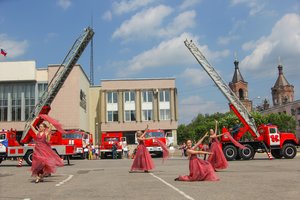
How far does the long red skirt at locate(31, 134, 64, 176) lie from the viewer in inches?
504


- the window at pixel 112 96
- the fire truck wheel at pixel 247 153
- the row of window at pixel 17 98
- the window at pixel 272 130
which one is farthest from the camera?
the window at pixel 112 96

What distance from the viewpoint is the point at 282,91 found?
13525cm

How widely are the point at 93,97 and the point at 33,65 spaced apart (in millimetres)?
17386

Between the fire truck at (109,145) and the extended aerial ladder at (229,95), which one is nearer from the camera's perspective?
the extended aerial ladder at (229,95)

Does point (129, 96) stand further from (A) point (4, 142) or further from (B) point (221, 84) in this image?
(A) point (4, 142)

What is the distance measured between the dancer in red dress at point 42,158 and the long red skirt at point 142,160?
148 inches

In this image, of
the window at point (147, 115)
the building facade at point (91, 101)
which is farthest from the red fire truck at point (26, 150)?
the window at point (147, 115)

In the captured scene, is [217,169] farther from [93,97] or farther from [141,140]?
[93,97]

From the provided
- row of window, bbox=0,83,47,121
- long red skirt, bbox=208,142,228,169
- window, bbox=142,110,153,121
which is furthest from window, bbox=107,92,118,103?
long red skirt, bbox=208,142,228,169

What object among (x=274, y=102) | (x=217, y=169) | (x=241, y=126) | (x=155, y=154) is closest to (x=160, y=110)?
(x=155, y=154)

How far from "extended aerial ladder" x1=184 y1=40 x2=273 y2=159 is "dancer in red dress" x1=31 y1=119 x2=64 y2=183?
18.6 metres

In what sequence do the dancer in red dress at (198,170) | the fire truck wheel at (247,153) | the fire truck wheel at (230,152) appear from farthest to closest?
the fire truck wheel at (247,153), the fire truck wheel at (230,152), the dancer in red dress at (198,170)

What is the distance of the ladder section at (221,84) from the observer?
1198 inches

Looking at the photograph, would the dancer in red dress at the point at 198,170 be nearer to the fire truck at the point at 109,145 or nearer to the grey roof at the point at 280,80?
the fire truck at the point at 109,145
